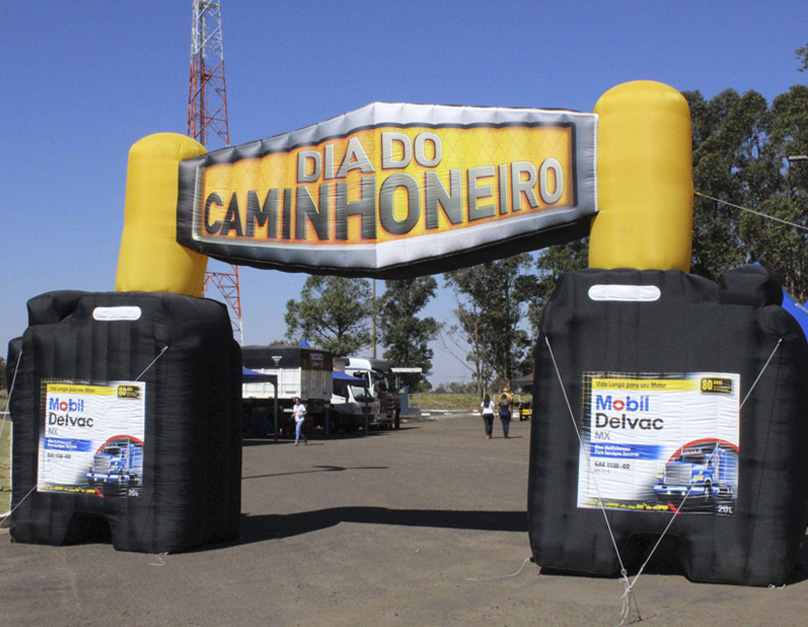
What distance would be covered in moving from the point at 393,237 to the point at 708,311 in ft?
9.91

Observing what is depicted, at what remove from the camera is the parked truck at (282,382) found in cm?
2682

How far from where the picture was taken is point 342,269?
7.80 m

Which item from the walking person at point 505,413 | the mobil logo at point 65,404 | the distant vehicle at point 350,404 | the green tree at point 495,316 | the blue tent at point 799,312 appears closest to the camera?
the mobil logo at point 65,404

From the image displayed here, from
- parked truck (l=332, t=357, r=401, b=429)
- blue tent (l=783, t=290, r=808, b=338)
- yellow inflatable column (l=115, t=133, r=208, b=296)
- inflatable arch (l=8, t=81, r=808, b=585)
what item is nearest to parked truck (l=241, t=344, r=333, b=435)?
parked truck (l=332, t=357, r=401, b=429)

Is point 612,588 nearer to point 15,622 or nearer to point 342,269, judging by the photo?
point 342,269

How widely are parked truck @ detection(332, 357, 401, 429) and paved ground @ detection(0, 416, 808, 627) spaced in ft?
67.6

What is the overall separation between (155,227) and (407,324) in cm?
5434

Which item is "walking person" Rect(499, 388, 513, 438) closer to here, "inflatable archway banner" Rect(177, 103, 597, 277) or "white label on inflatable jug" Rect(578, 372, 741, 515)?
"inflatable archway banner" Rect(177, 103, 597, 277)

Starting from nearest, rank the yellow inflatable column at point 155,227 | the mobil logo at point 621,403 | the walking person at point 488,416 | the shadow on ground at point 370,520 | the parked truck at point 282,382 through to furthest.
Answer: the mobil logo at point 621,403, the yellow inflatable column at point 155,227, the shadow on ground at point 370,520, the walking person at point 488,416, the parked truck at point 282,382

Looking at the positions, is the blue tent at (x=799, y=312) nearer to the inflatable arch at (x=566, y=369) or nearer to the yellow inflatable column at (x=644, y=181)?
the yellow inflatable column at (x=644, y=181)

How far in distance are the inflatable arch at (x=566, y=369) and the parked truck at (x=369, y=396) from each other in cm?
2194

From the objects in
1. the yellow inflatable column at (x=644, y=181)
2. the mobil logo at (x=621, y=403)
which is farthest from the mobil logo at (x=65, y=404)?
the yellow inflatable column at (x=644, y=181)

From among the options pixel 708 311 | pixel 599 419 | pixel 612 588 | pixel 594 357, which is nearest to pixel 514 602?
pixel 612 588

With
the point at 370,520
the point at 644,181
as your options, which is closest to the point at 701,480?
the point at 644,181
